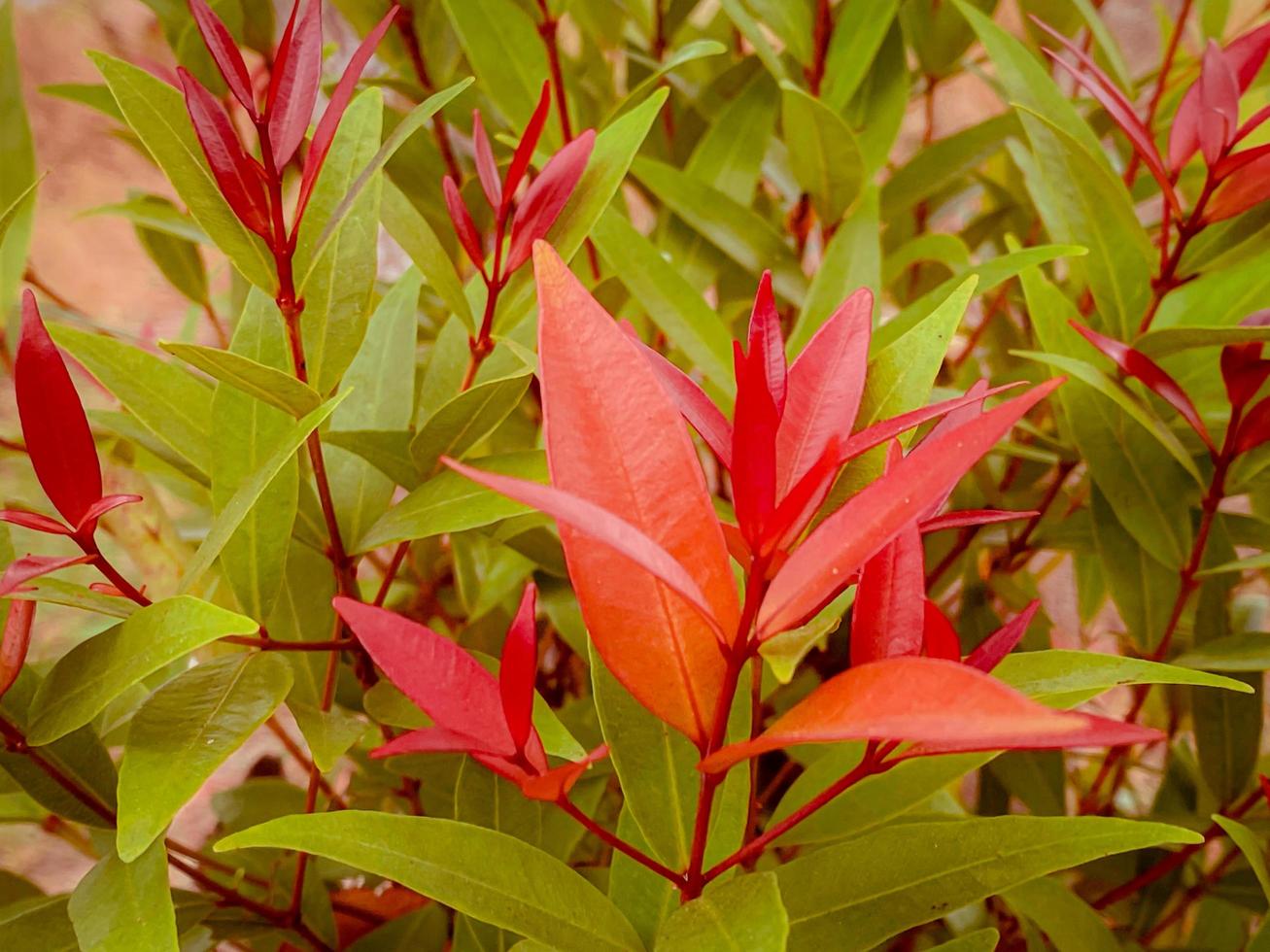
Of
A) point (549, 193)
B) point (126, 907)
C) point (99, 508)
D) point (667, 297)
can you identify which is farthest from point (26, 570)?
point (667, 297)

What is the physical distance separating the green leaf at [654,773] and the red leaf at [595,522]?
0.48 ft

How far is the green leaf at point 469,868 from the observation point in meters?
0.32

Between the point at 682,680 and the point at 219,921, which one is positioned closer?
the point at 682,680

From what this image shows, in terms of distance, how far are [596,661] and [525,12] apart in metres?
0.49

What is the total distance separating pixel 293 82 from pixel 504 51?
301mm

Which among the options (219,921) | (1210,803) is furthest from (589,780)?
(1210,803)

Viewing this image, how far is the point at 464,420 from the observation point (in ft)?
1.46

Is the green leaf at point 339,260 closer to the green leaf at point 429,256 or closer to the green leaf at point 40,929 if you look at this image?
the green leaf at point 429,256

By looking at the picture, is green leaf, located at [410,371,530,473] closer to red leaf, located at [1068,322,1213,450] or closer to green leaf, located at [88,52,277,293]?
green leaf, located at [88,52,277,293]

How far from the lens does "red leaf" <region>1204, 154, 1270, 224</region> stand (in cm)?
48

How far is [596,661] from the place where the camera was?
0.37 m

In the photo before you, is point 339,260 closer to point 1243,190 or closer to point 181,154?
point 181,154

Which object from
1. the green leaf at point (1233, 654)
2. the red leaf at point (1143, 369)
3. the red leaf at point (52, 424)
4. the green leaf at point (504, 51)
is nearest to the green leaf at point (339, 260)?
the red leaf at point (52, 424)

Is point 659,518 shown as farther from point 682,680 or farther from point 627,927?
point 627,927
